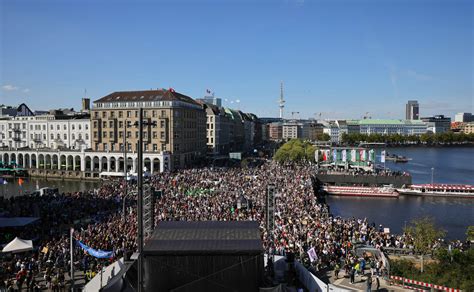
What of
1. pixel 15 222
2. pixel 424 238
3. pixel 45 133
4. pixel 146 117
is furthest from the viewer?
pixel 45 133

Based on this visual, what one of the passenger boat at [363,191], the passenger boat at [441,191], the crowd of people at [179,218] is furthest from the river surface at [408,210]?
the crowd of people at [179,218]

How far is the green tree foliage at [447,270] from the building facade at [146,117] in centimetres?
5965

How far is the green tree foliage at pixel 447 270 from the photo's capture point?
19641 mm

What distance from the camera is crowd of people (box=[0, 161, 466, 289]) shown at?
919 inches

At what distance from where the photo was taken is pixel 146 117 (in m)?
78.7

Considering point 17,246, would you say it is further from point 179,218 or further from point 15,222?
point 179,218

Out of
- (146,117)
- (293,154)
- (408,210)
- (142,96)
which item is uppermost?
(142,96)

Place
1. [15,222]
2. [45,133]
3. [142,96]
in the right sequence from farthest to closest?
[45,133], [142,96], [15,222]

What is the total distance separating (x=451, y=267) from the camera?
21453 millimetres

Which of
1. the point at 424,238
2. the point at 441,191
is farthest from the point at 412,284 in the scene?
the point at 441,191

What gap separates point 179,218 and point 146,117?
48.8 metres

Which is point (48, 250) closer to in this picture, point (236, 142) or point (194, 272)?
point (194, 272)

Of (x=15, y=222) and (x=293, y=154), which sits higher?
(x=293, y=154)

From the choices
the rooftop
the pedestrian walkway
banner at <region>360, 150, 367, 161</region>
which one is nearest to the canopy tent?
the pedestrian walkway
